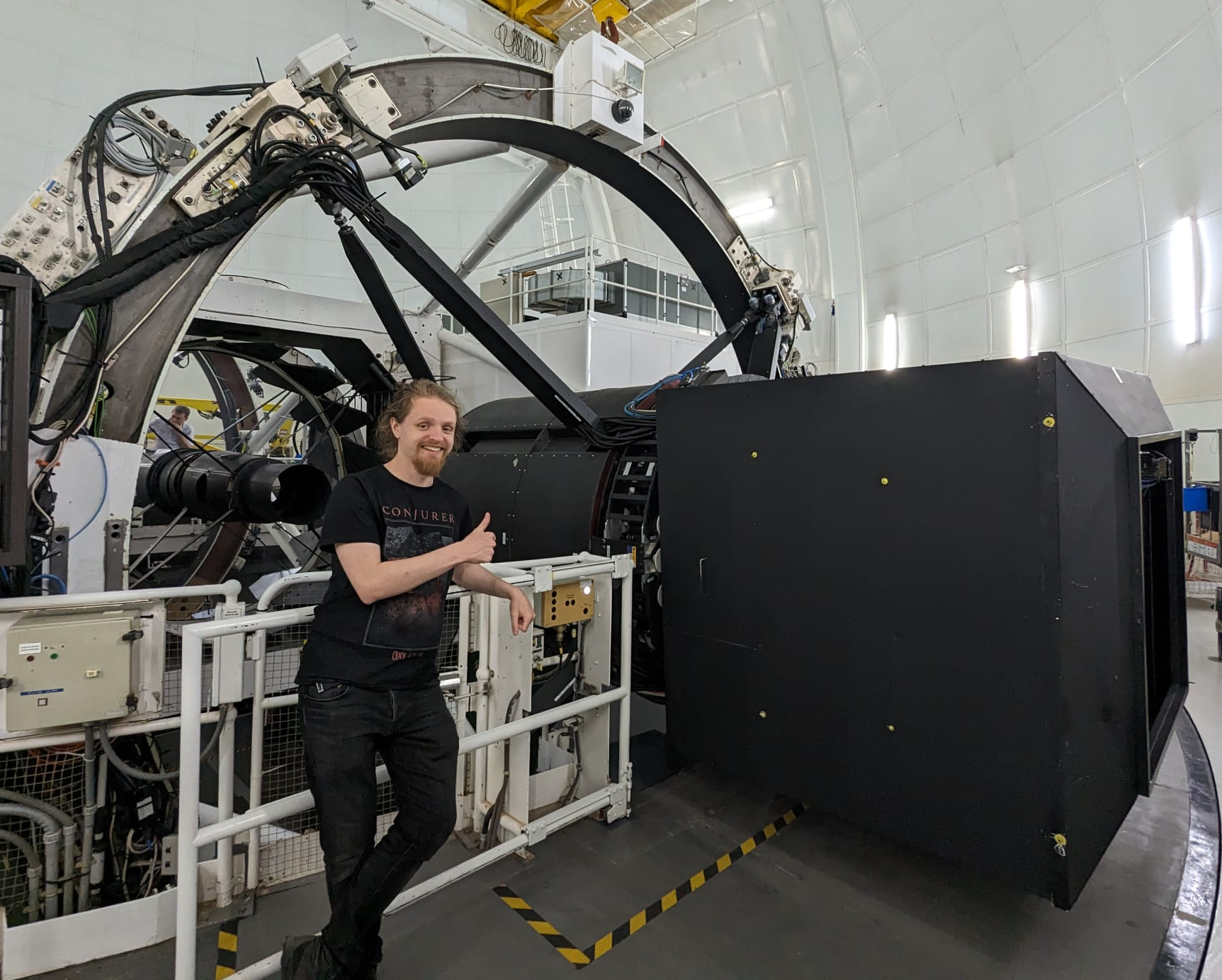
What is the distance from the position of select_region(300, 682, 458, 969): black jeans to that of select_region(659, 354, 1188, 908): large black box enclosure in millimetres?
1368

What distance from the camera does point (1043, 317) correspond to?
28.2 feet

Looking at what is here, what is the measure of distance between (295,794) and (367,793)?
455 millimetres

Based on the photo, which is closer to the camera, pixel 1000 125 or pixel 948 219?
pixel 1000 125

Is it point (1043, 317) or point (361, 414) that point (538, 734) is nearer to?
point (361, 414)

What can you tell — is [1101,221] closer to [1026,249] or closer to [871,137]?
[1026,249]

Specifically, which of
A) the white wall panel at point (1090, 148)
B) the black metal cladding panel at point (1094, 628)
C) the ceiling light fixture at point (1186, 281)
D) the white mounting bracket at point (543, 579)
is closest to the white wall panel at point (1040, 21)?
the white wall panel at point (1090, 148)

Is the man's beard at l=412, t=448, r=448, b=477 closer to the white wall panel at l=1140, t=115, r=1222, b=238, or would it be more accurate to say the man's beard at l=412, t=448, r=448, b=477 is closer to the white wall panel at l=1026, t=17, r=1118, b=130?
the white wall panel at l=1140, t=115, r=1222, b=238

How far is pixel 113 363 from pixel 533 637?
1.91 metres

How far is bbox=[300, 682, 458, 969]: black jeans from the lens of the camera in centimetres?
175

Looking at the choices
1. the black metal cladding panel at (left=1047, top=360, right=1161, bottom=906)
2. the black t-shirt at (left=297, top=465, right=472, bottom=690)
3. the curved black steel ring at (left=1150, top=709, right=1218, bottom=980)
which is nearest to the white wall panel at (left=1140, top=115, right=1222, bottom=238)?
the curved black steel ring at (left=1150, top=709, right=1218, bottom=980)

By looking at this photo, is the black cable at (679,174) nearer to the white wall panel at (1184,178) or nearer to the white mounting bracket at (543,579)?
the white mounting bracket at (543,579)

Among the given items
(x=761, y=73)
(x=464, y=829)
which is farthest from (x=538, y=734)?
(x=761, y=73)

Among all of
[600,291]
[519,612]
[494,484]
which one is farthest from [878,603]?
[600,291]

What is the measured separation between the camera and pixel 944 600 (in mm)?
2275
